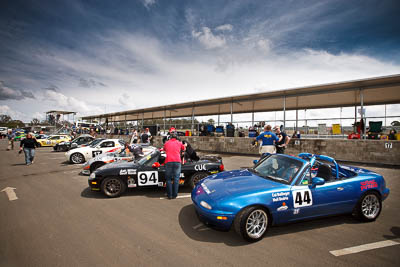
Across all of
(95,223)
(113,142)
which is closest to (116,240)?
(95,223)

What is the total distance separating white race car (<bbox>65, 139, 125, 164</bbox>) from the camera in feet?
31.3

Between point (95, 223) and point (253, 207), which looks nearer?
point (253, 207)

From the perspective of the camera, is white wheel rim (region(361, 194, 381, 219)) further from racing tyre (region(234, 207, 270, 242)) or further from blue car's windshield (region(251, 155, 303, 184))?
racing tyre (region(234, 207, 270, 242))

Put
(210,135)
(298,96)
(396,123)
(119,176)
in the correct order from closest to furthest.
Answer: (119,176) → (396,123) → (298,96) → (210,135)

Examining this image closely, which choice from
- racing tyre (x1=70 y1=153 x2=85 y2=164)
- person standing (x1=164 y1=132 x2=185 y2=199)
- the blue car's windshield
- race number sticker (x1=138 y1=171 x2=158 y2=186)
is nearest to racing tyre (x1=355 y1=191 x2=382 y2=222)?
the blue car's windshield

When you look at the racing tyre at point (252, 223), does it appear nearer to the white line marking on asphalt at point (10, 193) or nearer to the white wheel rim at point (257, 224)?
the white wheel rim at point (257, 224)

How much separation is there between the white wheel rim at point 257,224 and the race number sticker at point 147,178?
2.91 m

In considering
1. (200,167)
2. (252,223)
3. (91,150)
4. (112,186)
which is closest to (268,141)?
(200,167)

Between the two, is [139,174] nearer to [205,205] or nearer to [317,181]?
[205,205]

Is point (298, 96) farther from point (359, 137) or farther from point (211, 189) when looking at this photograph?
point (211, 189)

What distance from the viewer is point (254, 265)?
2.37 meters

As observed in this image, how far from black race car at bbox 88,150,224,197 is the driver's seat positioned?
2645mm

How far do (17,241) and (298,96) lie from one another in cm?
1310

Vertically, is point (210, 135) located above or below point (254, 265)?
above
